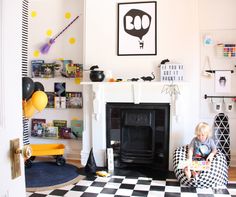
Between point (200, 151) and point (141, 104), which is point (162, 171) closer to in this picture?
point (200, 151)

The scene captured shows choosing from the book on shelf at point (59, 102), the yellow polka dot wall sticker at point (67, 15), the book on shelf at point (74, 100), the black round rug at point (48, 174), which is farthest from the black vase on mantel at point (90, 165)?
the yellow polka dot wall sticker at point (67, 15)

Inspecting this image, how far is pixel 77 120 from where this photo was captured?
4.56 meters

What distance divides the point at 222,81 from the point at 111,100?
1.48 meters

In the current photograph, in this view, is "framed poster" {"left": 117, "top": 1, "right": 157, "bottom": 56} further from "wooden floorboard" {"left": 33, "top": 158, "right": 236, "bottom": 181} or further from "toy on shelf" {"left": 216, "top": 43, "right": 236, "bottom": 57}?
"wooden floorboard" {"left": 33, "top": 158, "right": 236, "bottom": 181}

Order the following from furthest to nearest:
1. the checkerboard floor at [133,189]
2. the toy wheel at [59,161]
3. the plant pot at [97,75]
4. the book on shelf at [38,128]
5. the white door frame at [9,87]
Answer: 1. the book on shelf at [38,128]
2. the toy wheel at [59,161]
3. the plant pot at [97,75]
4. the checkerboard floor at [133,189]
5. the white door frame at [9,87]

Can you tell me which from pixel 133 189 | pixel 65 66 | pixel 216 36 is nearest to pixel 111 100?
pixel 65 66

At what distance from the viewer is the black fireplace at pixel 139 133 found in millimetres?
3967

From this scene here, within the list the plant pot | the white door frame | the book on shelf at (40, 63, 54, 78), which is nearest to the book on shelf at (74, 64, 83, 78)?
the book on shelf at (40, 63, 54, 78)

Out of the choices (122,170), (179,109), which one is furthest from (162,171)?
(179,109)

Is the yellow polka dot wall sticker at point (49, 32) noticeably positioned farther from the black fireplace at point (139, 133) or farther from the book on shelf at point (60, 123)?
the black fireplace at point (139, 133)

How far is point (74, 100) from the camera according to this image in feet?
14.9

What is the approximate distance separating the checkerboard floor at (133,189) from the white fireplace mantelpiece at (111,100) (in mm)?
587

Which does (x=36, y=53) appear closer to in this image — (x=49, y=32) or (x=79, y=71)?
(x=49, y=32)

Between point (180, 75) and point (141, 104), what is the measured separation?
622 millimetres
